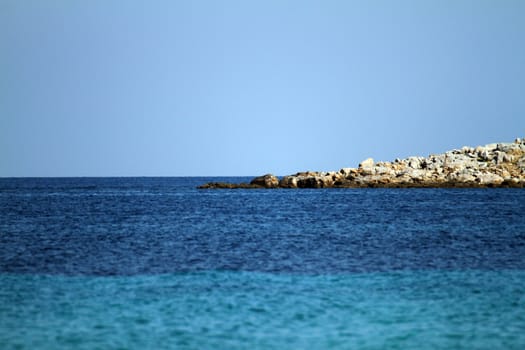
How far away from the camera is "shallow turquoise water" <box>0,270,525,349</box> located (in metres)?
20.1

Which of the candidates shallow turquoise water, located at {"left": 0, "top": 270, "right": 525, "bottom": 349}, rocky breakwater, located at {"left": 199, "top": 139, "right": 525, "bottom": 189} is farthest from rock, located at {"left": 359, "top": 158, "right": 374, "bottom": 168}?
shallow turquoise water, located at {"left": 0, "top": 270, "right": 525, "bottom": 349}

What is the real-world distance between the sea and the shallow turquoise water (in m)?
0.06

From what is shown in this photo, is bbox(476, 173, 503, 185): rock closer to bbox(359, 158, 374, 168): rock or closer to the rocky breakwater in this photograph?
the rocky breakwater

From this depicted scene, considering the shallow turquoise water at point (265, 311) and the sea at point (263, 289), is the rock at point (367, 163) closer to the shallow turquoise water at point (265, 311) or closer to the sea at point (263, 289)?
the sea at point (263, 289)

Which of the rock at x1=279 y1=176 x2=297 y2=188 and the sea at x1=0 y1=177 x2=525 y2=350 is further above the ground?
the rock at x1=279 y1=176 x2=297 y2=188

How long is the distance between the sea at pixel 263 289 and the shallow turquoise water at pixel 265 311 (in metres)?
0.06

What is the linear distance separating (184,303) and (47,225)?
40519 mm

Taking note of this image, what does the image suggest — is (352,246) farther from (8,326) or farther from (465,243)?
(8,326)

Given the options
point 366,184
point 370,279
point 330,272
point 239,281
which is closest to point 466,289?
point 370,279

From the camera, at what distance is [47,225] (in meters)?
61.9

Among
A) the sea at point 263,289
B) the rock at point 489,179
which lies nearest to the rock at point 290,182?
the rock at point 489,179

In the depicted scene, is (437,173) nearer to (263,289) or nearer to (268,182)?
(268,182)

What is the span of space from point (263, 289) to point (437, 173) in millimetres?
126422

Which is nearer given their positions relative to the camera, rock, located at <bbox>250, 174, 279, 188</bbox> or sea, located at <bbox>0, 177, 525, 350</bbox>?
sea, located at <bbox>0, 177, 525, 350</bbox>
